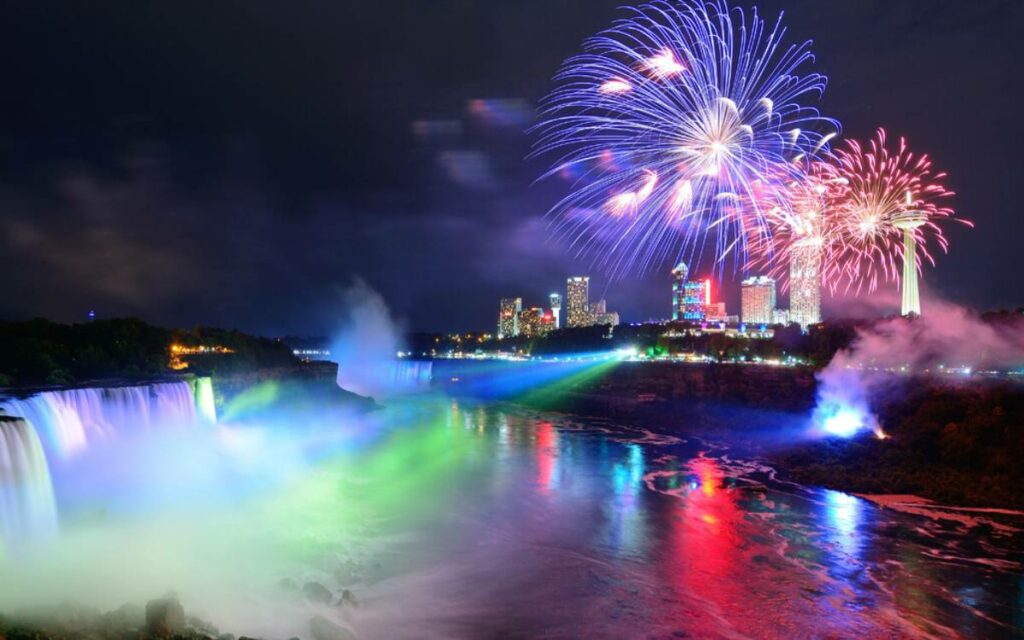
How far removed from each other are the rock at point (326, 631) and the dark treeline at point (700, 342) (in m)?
40.1

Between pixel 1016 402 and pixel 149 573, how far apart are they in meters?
33.8

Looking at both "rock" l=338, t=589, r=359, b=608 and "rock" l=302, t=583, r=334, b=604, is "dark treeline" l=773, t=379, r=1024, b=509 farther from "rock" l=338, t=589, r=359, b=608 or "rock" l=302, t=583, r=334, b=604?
"rock" l=302, t=583, r=334, b=604

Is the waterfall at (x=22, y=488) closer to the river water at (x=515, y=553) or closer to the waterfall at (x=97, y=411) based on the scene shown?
the river water at (x=515, y=553)

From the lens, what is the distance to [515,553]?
791 inches

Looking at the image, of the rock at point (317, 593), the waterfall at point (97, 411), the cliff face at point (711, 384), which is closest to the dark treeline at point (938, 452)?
the cliff face at point (711, 384)

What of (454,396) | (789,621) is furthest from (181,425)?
(454,396)

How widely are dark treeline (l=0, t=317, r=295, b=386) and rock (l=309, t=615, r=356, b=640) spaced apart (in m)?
22.2

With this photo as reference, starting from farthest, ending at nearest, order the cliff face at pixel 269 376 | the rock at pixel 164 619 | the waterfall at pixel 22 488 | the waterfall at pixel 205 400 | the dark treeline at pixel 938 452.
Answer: the cliff face at pixel 269 376, the waterfall at pixel 205 400, the dark treeline at pixel 938 452, the waterfall at pixel 22 488, the rock at pixel 164 619

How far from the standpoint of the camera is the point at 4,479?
51.1 feet

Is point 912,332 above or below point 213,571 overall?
above

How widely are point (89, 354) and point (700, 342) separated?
61.2 metres

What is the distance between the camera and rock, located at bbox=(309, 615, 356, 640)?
12.7 meters

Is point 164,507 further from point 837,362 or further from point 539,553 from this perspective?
point 837,362

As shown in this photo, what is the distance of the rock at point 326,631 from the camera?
12742mm
